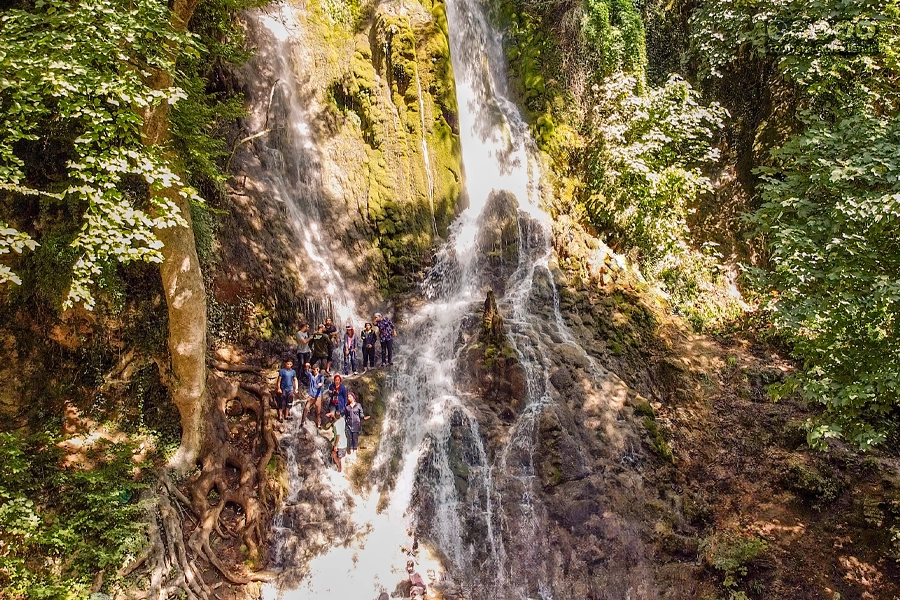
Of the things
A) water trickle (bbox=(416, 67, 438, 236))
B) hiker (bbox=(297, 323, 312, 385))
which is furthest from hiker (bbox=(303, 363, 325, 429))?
water trickle (bbox=(416, 67, 438, 236))

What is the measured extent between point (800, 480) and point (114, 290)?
12578 millimetres

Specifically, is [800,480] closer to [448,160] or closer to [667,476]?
[667,476]

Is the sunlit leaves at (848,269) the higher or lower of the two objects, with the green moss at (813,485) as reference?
higher

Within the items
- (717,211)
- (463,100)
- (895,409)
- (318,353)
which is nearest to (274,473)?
(318,353)

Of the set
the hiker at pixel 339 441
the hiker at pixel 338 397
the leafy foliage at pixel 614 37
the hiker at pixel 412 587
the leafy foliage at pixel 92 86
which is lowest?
the hiker at pixel 412 587

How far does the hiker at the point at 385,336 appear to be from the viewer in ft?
39.0

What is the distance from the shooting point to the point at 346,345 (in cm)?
1156

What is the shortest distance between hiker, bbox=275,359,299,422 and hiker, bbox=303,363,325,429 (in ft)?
1.02

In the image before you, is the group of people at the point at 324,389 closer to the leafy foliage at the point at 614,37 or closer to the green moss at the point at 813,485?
the green moss at the point at 813,485

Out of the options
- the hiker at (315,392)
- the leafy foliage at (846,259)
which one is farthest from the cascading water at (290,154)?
the leafy foliage at (846,259)

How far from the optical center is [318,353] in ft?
35.3

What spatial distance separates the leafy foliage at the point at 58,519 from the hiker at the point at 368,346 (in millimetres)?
5259

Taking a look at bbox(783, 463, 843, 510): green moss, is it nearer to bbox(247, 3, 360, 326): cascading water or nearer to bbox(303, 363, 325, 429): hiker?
bbox(303, 363, 325, 429): hiker

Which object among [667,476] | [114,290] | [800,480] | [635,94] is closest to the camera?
[114,290]
